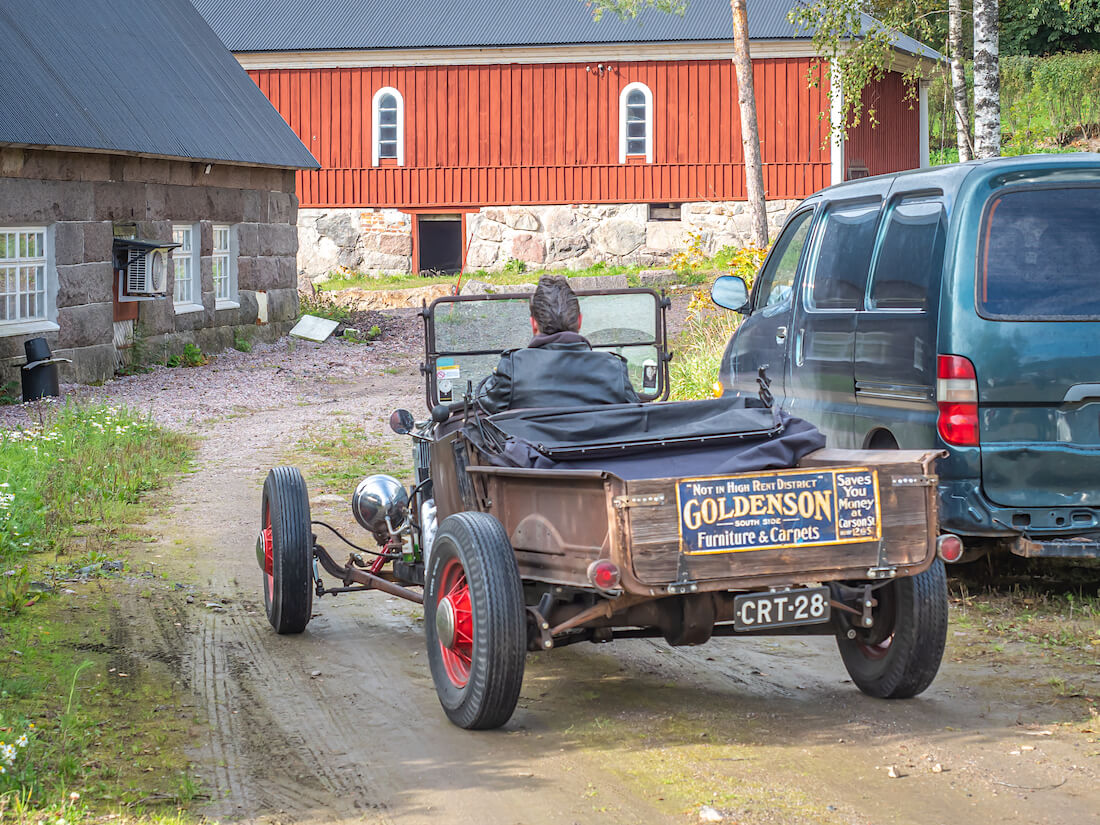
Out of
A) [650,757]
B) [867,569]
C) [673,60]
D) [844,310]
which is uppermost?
[673,60]

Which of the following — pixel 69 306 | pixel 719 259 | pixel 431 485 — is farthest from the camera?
pixel 719 259

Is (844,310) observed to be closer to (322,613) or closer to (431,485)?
(431,485)

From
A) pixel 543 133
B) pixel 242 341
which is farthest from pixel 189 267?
pixel 543 133

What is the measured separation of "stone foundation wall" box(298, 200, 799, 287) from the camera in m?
31.9

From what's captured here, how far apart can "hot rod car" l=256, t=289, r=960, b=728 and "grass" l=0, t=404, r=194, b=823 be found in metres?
1.16

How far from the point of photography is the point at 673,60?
31906mm

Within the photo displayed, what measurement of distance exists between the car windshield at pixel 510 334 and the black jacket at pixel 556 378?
0.75m

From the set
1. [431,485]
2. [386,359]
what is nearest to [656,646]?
[431,485]

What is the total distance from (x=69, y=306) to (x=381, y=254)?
16.2 meters

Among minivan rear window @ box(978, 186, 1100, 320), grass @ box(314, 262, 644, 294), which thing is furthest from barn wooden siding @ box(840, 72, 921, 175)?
minivan rear window @ box(978, 186, 1100, 320)

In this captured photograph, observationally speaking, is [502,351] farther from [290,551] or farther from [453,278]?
[453,278]

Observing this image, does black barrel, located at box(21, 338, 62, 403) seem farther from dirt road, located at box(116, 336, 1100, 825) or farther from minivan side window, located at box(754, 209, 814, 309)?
minivan side window, located at box(754, 209, 814, 309)

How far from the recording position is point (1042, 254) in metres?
6.40

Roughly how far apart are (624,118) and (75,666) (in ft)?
91.2
